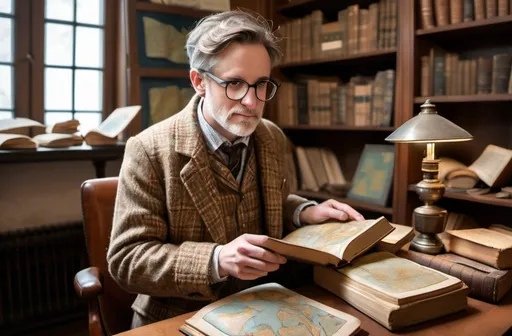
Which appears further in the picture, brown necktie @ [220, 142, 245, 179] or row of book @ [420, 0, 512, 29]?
row of book @ [420, 0, 512, 29]

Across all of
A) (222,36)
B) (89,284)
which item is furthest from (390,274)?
(89,284)

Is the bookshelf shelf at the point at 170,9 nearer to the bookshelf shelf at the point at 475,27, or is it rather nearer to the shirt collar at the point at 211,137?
the bookshelf shelf at the point at 475,27

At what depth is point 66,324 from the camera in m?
2.40

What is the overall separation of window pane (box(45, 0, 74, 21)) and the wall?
818 millimetres

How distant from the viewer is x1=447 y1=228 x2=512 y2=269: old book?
1.06 meters

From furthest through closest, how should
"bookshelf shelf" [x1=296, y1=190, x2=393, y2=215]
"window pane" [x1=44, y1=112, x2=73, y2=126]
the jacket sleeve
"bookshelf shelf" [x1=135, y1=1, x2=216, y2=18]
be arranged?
"window pane" [x1=44, y1=112, x2=73, y2=126] < "bookshelf shelf" [x1=135, y1=1, x2=216, y2=18] < "bookshelf shelf" [x1=296, y1=190, x2=393, y2=215] < the jacket sleeve

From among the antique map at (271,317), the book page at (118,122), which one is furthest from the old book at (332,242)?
the book page at (118,122)

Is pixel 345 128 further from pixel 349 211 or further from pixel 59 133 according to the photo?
pixel 59 133

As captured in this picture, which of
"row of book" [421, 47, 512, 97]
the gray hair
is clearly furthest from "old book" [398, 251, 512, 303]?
"row of book" [421, 47, 512, 97]

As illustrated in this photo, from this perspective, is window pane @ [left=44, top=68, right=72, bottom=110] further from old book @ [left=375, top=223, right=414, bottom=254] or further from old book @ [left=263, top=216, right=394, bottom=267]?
old book @ [left=375, top=223, right=414, bottom=254]

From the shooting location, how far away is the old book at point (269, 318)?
0.83 m

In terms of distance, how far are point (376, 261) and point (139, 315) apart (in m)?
0.70

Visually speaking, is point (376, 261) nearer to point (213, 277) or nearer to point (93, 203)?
point (213, 277)

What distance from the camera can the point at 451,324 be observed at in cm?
92
